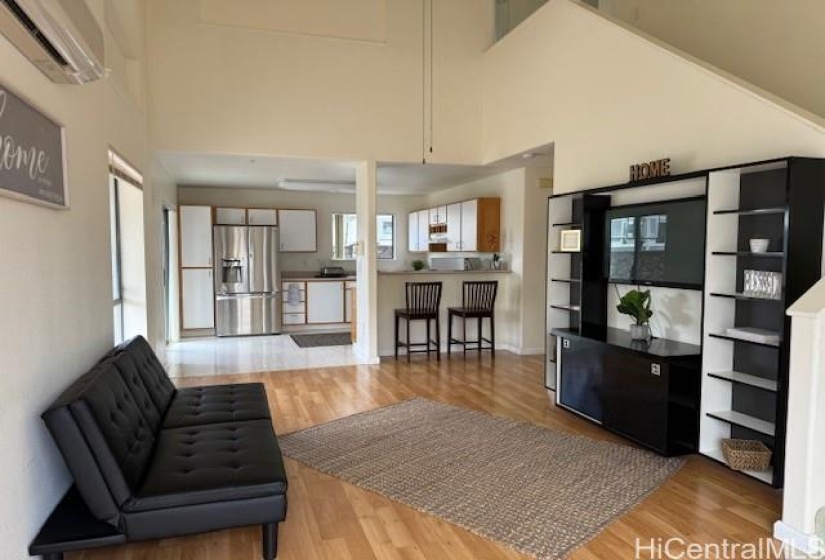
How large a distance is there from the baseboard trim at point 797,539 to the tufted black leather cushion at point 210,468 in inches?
90.5

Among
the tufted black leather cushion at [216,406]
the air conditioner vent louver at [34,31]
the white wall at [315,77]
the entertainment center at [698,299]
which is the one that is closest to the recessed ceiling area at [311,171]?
the white wall at [315,77]

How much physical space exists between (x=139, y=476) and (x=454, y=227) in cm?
641

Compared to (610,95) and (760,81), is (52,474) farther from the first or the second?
(760,81)

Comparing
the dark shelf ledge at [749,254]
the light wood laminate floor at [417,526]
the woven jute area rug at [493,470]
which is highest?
the dark shelf ledge at [749,254]

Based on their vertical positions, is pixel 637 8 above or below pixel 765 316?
above

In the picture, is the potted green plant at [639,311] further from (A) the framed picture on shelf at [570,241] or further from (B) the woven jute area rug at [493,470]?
(B) the woven jute area rug at [493,470]

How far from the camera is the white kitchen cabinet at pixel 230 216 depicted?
8.79 meters

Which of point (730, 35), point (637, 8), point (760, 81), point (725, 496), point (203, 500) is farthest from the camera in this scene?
point (637, 8)

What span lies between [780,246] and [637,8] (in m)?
3.41

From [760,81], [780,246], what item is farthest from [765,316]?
[760,81]

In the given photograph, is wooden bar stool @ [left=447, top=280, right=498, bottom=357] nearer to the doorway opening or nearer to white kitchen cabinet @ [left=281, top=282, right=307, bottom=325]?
white kitchen cabinet @ [left=281, top=282, right=307, bottom=325]

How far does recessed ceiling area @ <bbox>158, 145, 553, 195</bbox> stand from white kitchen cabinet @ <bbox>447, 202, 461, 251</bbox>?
16.6 inches

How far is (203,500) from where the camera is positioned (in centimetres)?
219

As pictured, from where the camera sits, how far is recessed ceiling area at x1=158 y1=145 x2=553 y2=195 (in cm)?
618
